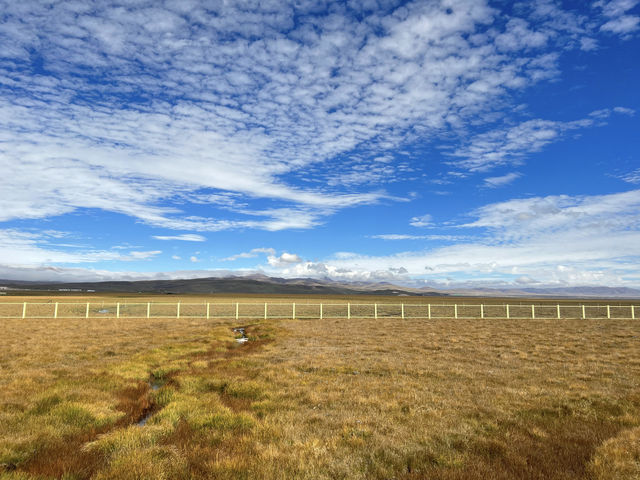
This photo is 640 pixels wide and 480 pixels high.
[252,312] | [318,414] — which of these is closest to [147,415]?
[318,414]

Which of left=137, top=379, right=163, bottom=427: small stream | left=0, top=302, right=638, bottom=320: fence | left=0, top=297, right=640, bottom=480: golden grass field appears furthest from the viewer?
left=0, top=302, right=638, bottom=320: fence

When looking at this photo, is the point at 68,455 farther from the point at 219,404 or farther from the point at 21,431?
the point at 219,404

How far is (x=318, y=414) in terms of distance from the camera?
395 inches

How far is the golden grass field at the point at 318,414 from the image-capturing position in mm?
6988

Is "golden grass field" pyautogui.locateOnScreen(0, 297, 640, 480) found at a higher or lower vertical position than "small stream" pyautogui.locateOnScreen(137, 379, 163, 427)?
higher

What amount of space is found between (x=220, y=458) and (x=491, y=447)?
5.38 metres

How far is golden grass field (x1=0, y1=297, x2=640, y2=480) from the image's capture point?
6.99m

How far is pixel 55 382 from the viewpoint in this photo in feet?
42.7

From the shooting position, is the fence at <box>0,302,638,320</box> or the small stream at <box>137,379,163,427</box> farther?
the fence at <box>0,302,638,320</box>

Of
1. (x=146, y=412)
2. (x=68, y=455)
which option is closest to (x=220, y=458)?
(x=68, y=455)

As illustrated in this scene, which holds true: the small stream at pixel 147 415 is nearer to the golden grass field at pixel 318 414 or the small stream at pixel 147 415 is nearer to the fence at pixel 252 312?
the golden grass field at pixel 318 414

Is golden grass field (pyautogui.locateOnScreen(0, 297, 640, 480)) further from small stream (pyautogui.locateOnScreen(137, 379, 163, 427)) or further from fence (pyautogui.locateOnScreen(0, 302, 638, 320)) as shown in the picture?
fence (pyautogui.locateOnScreen(0, 302, 638, 320))

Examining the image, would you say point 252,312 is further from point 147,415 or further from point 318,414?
point 318,414

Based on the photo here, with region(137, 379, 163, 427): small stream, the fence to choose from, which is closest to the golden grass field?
region(137, 379, 163, 427): small stream
